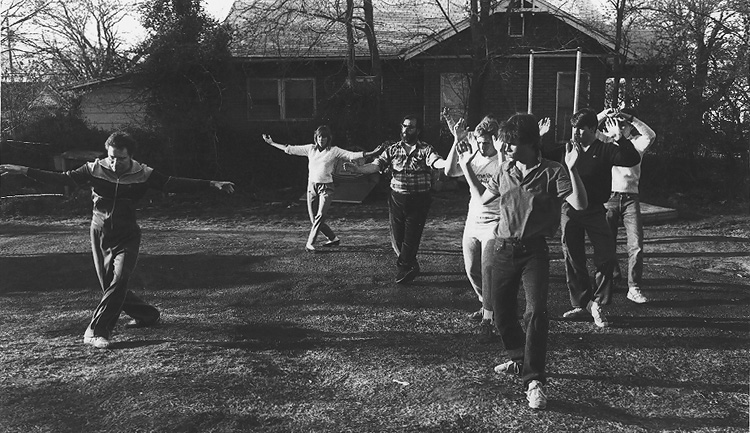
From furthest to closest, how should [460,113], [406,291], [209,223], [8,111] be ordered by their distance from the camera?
[460,113]
[8,111]
[209,223]
[406,291]

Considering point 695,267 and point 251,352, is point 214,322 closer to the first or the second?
point 251,352

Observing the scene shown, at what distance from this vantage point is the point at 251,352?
212 inches

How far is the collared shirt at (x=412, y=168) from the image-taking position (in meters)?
7.26

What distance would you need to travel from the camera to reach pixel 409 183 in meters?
7.32

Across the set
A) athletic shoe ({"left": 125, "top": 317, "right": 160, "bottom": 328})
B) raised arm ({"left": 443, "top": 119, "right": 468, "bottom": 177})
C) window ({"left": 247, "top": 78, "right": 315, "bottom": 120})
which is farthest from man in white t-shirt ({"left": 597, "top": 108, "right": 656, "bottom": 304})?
window ({"left": 247, "top": 78, "right": 315, "bottom": 120})

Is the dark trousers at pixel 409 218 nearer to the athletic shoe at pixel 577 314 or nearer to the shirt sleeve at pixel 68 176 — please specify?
the athletic shoe at pixel 577 314

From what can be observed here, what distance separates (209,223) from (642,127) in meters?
8.98

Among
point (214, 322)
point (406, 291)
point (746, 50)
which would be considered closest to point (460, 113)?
point (746, 50)

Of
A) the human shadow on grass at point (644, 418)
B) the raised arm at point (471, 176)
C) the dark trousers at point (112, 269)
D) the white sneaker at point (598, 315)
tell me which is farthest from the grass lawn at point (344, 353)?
the raised arm at point (471, 176)

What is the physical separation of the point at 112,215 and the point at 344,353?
2.20 meters

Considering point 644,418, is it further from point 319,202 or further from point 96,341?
point 319,202

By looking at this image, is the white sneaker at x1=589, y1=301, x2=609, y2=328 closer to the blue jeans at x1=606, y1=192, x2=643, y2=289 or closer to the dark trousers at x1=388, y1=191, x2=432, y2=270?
the blue jeans at x1=606, y1=192, x2=643, y2=289

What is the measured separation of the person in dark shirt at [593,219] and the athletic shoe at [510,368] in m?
1.54

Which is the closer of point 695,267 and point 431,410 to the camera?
point 431,410
